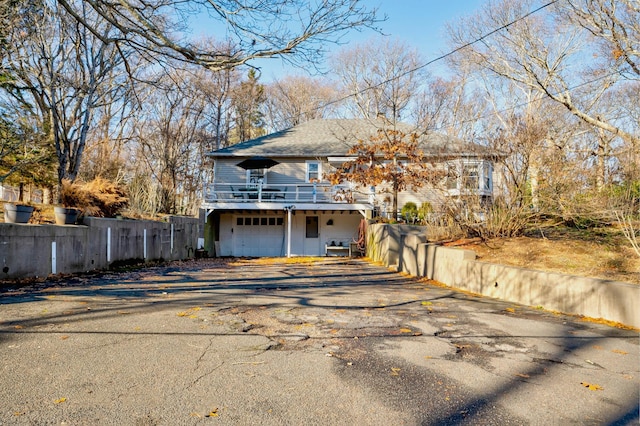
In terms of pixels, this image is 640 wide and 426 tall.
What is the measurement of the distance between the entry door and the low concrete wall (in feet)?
25.7

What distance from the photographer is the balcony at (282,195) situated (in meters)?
19.9

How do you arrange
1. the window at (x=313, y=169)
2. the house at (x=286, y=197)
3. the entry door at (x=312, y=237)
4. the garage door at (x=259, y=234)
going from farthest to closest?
the garage door at (x=259, y=234) → the entry door at (x=312, y=237) → the window at (x=313, y=169) → the house at (x=286, y=197)

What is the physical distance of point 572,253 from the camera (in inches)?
345

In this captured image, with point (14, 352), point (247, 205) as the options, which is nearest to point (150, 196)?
point (247, 205)

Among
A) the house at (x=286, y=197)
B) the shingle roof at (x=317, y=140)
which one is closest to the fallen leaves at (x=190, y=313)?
the house at (x=286, y=197)

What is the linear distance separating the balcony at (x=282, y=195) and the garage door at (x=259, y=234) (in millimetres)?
1641

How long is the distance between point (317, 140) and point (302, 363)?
68.1 feet

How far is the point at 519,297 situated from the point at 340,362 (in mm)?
4729

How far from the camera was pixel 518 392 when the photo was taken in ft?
10.9

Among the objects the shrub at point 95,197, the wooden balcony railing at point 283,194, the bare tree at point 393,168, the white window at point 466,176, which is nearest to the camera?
the white window at point 466,176

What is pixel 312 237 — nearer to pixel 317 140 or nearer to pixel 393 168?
pixel 317 140

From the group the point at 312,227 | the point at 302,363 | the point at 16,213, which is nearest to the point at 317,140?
the point at 312,227

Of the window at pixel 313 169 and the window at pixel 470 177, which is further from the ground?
the window at pixel 313 169

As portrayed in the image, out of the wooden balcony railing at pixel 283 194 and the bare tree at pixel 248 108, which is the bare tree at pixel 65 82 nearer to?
the wooden balcony railing at pixel 283 194
